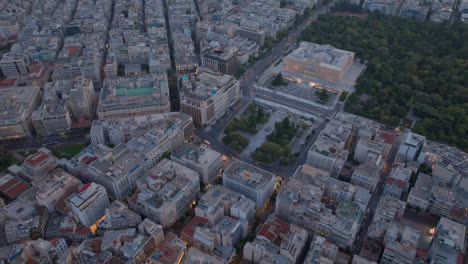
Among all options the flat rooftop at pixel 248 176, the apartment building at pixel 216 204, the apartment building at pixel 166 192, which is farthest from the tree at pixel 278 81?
the apartment building at pixel 216 204

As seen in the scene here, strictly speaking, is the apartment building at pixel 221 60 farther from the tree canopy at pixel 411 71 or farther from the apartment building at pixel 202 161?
the apartment building at pixel 202 161

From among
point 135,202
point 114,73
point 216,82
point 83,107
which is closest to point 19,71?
point 114,73

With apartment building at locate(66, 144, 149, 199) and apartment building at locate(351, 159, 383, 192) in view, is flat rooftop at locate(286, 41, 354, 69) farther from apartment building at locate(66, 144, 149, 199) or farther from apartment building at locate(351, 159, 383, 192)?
apartment building at locate(66, 144, 149, 199)

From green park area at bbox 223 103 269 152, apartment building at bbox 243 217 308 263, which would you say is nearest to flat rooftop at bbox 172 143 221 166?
green park area at bbox 223 103 269 152

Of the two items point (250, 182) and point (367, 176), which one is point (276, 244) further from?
point (367, 176)

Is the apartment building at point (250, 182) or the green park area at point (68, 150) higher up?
the apartment building at point (250, 182)

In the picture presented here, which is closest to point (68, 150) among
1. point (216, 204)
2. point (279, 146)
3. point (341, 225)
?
point (216, 204)
